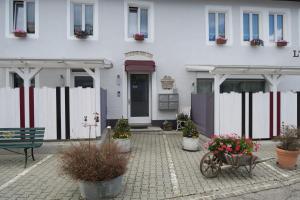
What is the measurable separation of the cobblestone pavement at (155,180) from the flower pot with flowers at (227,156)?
26 centimetres

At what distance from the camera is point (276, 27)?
1311 cm

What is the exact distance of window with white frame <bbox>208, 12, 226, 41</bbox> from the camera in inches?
497

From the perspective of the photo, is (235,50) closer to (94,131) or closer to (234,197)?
(94,131)

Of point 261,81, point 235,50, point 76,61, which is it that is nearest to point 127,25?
point 76,61

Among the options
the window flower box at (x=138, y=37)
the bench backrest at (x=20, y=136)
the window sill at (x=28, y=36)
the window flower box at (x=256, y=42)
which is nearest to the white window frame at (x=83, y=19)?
the window sill at (x=28, y=36)

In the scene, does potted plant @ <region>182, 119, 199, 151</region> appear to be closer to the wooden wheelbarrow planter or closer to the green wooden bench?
the wooden wheelbarrow planter

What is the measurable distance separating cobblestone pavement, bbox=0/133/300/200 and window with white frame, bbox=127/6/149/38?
673 cm

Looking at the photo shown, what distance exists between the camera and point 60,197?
4680 mm

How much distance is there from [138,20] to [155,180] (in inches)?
342

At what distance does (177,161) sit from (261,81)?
26.8 ft

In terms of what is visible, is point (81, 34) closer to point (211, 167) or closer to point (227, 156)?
point (211, 167)

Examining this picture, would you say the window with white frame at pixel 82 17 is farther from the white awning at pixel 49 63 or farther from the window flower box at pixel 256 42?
the window flower box at pixel 256 42

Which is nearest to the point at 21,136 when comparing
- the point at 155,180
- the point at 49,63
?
the point at 49,63

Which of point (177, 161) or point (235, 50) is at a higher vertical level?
point (235, 50)
